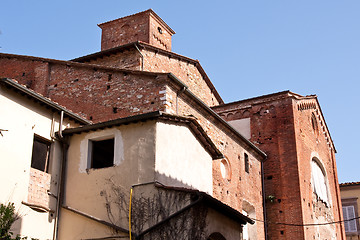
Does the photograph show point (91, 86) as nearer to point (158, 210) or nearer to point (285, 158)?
point (158, 210)

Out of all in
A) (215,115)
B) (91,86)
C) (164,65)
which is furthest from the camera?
(164,65)

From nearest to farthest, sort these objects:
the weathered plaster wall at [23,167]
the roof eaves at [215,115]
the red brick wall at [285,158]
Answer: the weathered plaster wall at [23,167] → the roof eaves at [215,115] → the red brick wall at [285,158]

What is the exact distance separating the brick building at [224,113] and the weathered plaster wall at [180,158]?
83cm

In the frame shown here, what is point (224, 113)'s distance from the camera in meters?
21.5

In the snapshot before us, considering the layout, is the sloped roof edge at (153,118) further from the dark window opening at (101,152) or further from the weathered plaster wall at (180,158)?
the dark window opening at (101,152)

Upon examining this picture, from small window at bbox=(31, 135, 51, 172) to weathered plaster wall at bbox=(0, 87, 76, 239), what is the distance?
143 millimetres

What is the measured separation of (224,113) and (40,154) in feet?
36.3

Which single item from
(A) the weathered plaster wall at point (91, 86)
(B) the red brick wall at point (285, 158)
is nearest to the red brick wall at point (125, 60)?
(A) the weathered plaster wall at point (91, 86)

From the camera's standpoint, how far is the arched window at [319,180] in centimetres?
2164

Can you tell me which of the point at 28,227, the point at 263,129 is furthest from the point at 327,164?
the point at 28,227

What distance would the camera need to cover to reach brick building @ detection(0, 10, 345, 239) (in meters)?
14.8

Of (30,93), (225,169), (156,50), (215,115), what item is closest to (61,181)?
(30,93)

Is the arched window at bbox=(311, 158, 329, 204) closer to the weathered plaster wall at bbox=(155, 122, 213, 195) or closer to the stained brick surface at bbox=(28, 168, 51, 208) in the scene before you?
the weathered plaster wall at bbox=(155, 122, 213, 195)

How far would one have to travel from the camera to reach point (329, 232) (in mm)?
22062
